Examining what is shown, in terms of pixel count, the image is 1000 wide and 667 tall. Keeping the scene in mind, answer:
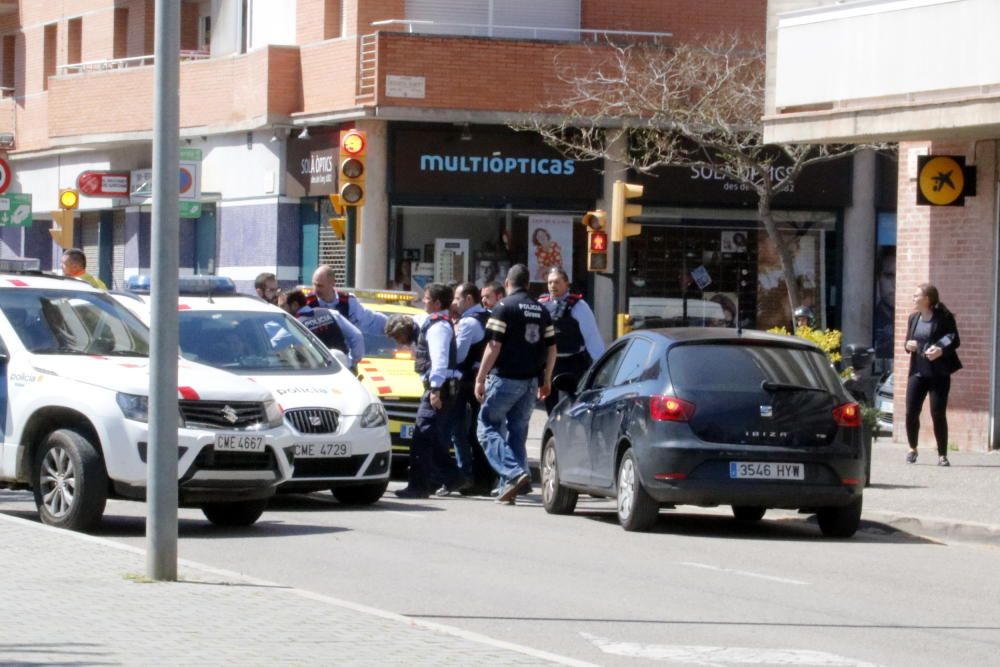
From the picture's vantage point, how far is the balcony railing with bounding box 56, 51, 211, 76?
35.7 metres

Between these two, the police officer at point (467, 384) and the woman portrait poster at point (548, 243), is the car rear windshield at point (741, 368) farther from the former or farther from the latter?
the woman portrait poster at point (548, 243)

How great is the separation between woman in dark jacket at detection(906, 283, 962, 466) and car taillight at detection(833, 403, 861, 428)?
18.6 feet

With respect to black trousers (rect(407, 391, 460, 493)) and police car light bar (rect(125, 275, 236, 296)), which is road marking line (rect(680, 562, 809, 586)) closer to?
black trousers (rect(407, 391, 460, 493))

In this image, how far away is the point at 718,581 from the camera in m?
11.2

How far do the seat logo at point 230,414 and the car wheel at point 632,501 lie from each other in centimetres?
290

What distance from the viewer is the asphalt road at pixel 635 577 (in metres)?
8.95

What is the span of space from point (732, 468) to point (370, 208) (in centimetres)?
1744

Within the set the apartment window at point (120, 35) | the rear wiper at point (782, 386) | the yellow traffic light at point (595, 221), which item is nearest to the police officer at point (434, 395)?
the rear wiper at point (782, 386)

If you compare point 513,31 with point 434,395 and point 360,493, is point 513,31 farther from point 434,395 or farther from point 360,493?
point 360,493

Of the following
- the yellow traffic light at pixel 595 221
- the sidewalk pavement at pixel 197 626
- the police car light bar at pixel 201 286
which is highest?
the yellow traffic light at pixel 595 221

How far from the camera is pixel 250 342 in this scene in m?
15.6

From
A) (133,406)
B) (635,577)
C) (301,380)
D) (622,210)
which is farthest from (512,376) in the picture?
(622,210)

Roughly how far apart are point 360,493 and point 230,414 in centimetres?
255

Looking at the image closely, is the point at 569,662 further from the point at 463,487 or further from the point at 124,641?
the point at 463,487
